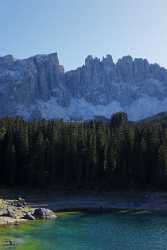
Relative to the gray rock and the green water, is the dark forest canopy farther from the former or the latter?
Result: the gray rock

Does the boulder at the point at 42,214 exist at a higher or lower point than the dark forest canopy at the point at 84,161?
lower

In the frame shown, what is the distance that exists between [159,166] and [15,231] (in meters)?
49.6

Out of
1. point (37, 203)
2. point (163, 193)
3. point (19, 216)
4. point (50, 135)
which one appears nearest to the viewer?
point (19, 216)

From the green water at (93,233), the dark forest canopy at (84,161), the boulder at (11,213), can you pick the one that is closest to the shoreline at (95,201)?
the dark forest canopy at (84,161)

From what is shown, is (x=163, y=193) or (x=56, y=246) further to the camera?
(x=163, y=193)

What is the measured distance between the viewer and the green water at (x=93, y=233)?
179 ft

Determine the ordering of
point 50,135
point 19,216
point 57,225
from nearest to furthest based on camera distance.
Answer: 1. point 57,225
2. point 19,216
3. point 50,135

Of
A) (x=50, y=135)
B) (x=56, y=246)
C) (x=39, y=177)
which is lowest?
(x=56, y=246)

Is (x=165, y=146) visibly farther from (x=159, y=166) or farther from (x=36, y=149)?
(x=36, y=149)

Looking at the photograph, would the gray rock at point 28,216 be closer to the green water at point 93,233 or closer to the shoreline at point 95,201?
the green water at point 93,233

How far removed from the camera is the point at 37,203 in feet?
305

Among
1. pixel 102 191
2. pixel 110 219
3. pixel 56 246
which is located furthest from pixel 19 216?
pixel 102 191

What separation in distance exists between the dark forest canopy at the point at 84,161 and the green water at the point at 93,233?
93.9 ft

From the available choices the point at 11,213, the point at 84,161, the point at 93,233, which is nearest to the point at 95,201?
the point at 84,161
